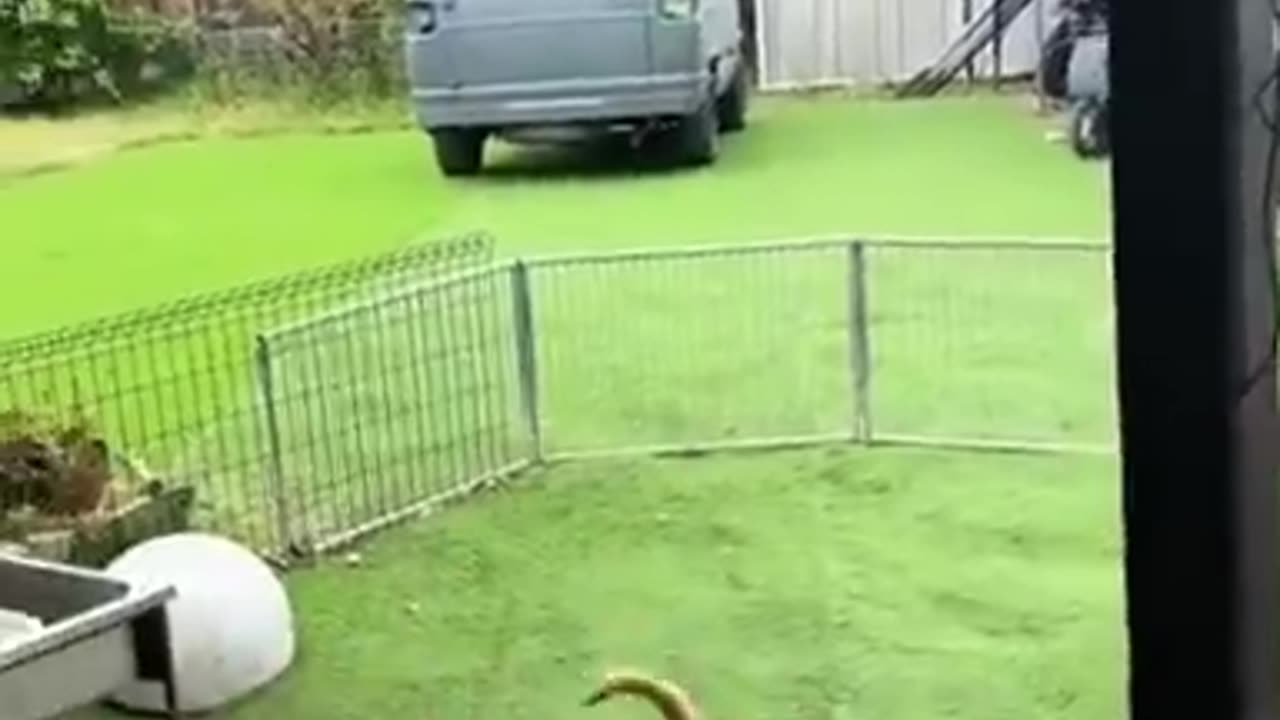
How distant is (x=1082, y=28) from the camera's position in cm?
489

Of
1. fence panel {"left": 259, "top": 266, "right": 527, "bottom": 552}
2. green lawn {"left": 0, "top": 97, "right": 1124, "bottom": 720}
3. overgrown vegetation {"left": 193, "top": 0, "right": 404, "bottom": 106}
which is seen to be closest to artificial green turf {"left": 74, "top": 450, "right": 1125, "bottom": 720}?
green lawn {"left": 0, "top": 97, "right": 1124, "bottom": 720}

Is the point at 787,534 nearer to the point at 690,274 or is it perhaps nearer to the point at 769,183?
the point at 690,274

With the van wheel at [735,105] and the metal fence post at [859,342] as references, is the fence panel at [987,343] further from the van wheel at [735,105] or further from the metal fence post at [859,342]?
the van wheel at [735,105]

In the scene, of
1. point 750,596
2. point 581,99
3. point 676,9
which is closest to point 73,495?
point 750,596

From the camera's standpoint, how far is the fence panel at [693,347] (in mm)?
3744

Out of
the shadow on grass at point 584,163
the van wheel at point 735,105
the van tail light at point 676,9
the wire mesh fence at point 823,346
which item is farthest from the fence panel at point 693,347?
the van wheel at point 735,105

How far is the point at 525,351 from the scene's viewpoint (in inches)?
147

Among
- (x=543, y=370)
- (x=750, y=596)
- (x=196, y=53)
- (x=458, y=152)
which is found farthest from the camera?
(x=458, y=152)

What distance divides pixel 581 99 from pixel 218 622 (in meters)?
3.50

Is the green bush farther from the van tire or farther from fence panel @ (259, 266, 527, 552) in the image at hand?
the van tire

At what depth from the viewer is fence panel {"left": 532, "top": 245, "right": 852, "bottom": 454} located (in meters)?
3.74

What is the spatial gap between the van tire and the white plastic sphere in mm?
3315

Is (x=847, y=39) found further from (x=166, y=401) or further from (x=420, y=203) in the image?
(x=166, y=401)

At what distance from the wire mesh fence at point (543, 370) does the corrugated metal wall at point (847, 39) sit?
2692 mm
